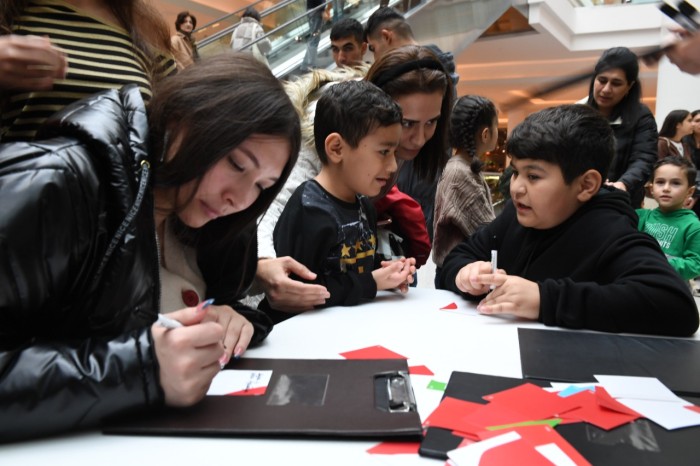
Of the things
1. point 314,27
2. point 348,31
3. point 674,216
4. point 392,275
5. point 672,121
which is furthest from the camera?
point 314,27

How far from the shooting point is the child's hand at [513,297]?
1313 millimetres

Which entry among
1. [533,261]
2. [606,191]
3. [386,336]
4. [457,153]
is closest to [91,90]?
[386,336]

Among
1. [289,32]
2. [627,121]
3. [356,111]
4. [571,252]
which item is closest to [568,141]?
[571,252]

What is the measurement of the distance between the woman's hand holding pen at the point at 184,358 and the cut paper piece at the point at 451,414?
1.01 feet

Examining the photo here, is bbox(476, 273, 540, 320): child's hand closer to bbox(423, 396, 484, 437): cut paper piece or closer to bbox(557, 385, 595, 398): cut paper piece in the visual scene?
bbox(557, 385, 595, 398): cut paper piece

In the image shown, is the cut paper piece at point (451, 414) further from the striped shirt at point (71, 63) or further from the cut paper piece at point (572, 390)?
the striped shirt at point (71, 63)

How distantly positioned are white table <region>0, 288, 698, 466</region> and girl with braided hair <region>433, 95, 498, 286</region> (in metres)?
0.85

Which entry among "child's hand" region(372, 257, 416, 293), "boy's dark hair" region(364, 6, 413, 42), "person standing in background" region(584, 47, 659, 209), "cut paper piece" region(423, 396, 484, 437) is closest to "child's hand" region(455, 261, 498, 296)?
"child's hand" region(372, 257, 416, 293)

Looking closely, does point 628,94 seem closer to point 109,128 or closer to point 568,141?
point 568,141

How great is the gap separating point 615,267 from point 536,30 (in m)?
9.66

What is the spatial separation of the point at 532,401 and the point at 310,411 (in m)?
0.33

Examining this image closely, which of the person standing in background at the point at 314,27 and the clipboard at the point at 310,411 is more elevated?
the person standing in background at the point at 314,27

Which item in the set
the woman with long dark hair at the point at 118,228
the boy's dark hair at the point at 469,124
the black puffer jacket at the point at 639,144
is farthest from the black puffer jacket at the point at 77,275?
the black puffer jacket at the point at 639,144

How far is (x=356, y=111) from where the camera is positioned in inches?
64.9
